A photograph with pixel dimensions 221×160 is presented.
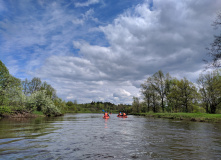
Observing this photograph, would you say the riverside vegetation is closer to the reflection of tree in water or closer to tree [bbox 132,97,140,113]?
tree [bbox 132,97,140,113]

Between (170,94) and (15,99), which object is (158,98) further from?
(15,99)

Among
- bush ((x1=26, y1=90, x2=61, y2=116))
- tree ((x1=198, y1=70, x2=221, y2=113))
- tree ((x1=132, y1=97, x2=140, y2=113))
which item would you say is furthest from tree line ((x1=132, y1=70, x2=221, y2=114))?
bush ((x1=26, y1=90, x2=61, y2=116))

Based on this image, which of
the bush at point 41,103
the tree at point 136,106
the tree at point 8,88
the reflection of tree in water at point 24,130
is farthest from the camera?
the tree at point 136,106

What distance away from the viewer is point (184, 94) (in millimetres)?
45781

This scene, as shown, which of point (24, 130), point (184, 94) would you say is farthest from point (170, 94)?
point (24, 130)

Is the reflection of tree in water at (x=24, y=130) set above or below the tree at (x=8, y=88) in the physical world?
below

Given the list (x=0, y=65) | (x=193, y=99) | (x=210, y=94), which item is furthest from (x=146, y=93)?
(x=0, y=65)

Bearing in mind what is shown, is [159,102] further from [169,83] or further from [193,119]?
[193,119]

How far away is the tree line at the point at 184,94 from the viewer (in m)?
41.1

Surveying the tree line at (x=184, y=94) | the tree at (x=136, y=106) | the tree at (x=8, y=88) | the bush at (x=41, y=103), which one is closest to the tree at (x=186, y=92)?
the tree line at (x=184, y=94)

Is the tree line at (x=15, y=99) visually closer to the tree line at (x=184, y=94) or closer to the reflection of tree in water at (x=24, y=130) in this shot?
the reflection of tree in water at (x=24, y=130)

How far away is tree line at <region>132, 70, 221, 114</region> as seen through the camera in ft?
135

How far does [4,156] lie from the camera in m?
5.60

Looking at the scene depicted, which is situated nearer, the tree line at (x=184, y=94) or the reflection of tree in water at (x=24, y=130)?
the reflection of tree in water at (x=24, y=130)
